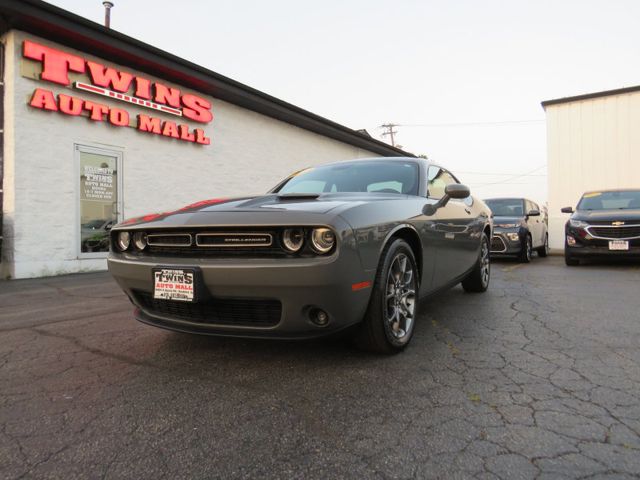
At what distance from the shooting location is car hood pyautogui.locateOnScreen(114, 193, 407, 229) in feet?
7.02

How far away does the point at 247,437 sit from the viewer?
5.43 feet

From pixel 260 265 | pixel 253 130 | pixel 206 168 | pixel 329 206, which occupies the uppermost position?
pixel 253 130

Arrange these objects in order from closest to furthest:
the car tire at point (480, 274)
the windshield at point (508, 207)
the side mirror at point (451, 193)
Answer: the side mirror at point (451, 193), the car tire at point (480, 274), the windshield at point (508, 207)

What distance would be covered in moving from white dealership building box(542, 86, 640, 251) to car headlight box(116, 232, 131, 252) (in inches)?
504

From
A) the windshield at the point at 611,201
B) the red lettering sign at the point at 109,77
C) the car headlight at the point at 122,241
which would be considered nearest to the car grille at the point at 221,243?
the car headlight at the point at 122,241

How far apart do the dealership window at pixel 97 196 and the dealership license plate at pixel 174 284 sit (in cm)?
621

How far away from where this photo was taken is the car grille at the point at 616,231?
7.16m

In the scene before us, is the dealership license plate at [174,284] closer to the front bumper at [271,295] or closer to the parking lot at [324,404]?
the front bumper at [271,295]

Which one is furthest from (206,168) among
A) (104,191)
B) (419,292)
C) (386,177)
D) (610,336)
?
(610,336)

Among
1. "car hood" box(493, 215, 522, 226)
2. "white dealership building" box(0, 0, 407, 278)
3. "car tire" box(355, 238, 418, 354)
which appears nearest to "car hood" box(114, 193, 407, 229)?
"car tire" box(355, 238, 418, 354)

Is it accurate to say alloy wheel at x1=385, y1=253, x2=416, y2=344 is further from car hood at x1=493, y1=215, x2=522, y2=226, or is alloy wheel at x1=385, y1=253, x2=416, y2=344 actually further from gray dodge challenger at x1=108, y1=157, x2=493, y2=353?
car hood at x1=493, y1=215, x2=522, y2=226

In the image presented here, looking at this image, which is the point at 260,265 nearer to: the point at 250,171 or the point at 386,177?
the point at 386,177

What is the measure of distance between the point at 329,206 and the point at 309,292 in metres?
0.50

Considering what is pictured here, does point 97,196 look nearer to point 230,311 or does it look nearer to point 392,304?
point 230,311
